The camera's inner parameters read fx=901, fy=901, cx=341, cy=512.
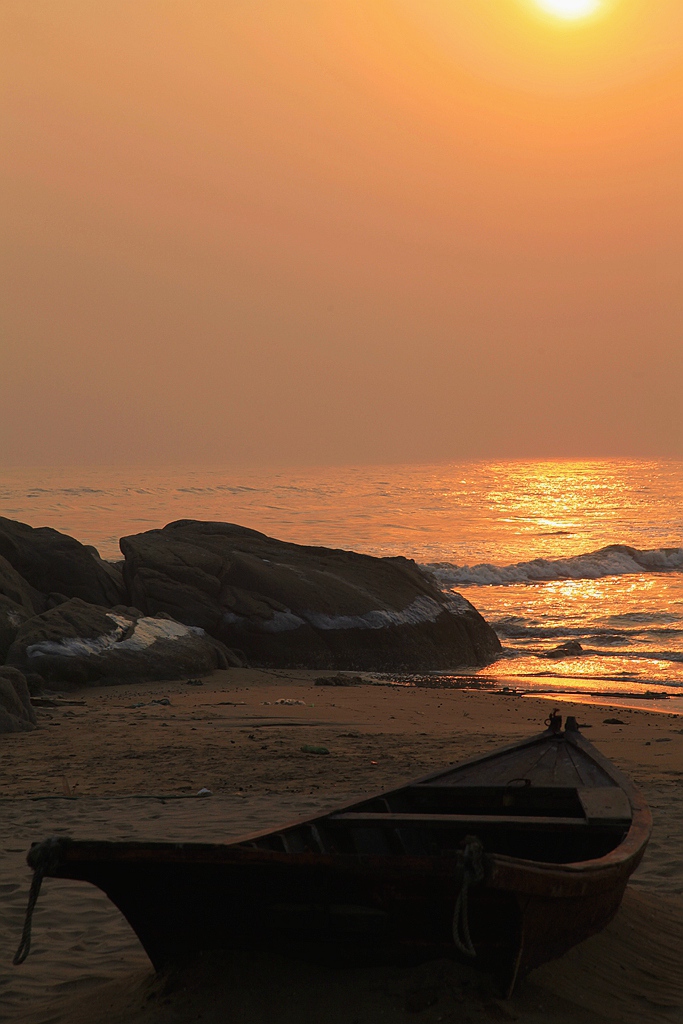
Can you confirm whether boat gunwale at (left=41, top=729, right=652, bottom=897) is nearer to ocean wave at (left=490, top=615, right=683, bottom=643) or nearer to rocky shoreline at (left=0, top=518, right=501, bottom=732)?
rocky shoreline at (left=0, top=518, right=501, bottom=732)

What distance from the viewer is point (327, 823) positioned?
16.4ft

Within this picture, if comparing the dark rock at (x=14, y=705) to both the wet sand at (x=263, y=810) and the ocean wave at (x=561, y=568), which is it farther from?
the ocean wave at (x=561, y=568)

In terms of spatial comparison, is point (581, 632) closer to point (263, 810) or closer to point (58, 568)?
point (58, 568)

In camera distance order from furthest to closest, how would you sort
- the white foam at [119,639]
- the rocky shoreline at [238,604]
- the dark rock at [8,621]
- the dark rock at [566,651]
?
the dark rock at [566,651]
the rocky shoreline at [238,604]
the dark rock at [8,621]
the white foam at [119,639]

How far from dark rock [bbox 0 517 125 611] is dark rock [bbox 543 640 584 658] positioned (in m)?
10.3

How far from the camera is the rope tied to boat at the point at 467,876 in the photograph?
366cm

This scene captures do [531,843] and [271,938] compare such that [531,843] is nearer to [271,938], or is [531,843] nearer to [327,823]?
[327,823]

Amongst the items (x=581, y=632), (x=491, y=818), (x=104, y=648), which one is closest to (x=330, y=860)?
(x=491, y=818)

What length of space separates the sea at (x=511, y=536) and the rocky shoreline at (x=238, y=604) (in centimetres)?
144

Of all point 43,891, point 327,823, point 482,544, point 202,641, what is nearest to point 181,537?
point 202,641

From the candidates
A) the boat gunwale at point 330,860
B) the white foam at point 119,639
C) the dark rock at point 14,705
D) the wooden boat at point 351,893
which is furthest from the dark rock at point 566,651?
the boat gunwale at point 330,860

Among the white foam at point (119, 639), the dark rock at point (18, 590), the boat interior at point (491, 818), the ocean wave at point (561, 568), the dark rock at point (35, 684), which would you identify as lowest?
the ocean wave at point (561, 568)

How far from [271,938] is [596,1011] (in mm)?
1607

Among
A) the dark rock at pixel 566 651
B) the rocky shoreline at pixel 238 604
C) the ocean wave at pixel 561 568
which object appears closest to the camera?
the rocky shoreline at pixel 238 604
